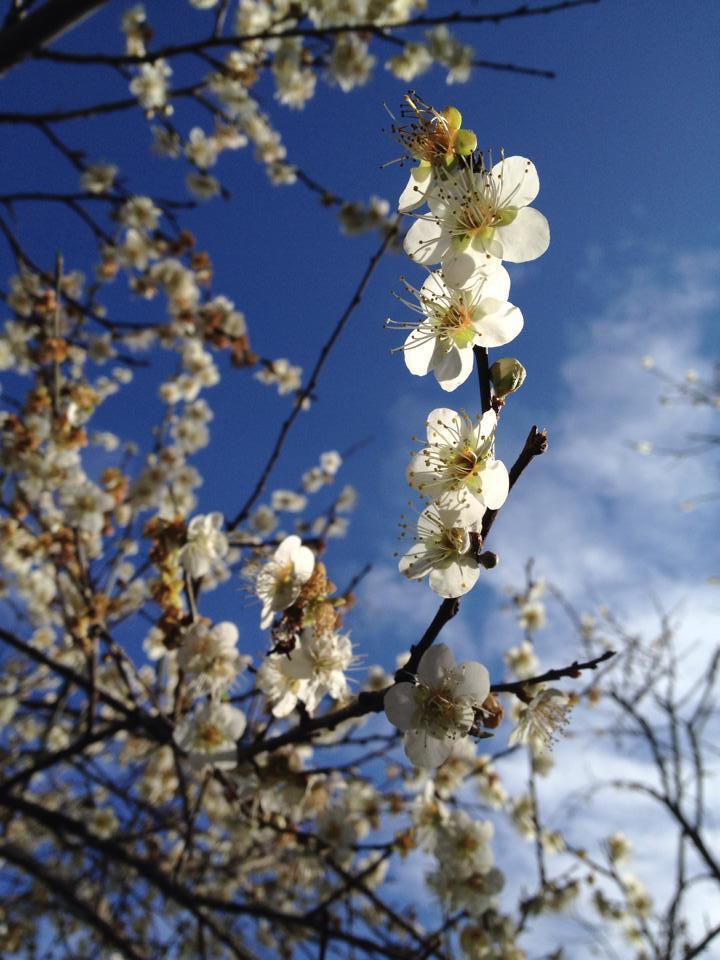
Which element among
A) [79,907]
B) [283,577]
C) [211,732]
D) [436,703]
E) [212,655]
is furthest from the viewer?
[79,907]

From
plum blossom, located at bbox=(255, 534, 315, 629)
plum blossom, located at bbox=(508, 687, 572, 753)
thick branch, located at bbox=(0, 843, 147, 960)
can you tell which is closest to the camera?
plum blossom, located at bbox=(508, 687, 572, 753)

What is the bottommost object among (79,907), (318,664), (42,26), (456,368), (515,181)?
Answer: (79,907)

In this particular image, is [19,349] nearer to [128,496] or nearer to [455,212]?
[128,496]

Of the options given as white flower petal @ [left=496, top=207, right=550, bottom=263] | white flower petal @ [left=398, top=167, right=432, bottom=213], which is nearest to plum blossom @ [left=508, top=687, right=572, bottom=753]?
white flower petal @ [left=496, top=207, right=550, bottom=263]

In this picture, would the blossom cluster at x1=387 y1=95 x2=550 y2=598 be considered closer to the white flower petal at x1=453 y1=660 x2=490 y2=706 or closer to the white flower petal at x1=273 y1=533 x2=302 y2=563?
the white flower petal at x1=453 y1=660 x2=490 y2=706

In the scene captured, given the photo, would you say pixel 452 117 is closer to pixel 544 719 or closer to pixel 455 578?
pixel 455 578

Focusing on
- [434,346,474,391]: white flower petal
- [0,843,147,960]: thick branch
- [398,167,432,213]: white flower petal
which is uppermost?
[398,167,432,213]: white flower petal

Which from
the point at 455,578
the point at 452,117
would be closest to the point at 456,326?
the point at 452,117
